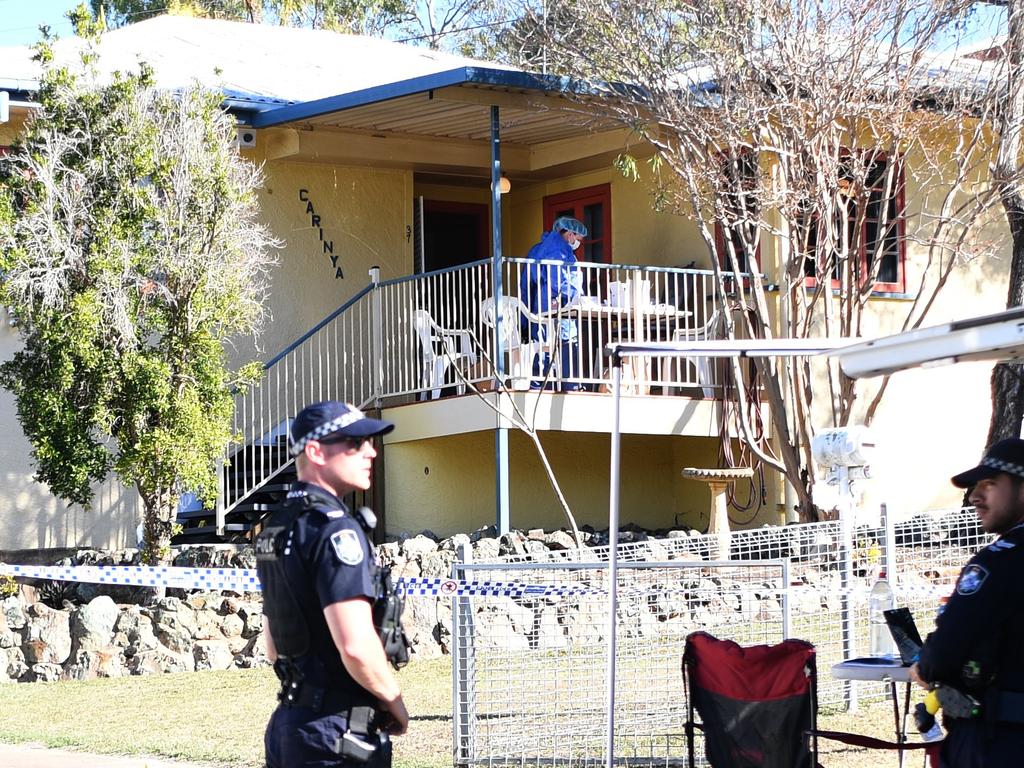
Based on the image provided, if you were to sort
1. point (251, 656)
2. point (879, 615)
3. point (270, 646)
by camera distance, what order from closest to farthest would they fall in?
point (270, 646) → point (879, 615) → point (251, 656)

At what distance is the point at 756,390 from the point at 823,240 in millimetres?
1844

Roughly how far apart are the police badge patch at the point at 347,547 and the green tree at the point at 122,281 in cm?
789

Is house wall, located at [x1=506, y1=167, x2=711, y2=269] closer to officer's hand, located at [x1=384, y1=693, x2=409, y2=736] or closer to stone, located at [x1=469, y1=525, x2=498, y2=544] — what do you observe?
stone, located at [x1=469, y1=525, x2=498, y2=544]

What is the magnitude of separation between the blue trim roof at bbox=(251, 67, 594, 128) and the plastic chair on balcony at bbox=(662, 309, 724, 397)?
2.44 metres

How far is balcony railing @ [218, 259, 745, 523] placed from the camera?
13984 millimetres

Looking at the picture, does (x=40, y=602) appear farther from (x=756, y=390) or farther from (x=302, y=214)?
(x=756, y=390)

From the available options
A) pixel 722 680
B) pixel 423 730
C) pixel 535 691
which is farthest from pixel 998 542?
pixel 423 730

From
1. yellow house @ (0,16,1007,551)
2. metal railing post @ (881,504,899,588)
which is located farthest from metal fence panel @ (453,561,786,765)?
yellow house @ (0,16,1007,551)

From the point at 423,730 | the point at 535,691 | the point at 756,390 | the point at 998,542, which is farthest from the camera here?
the point at 756,390

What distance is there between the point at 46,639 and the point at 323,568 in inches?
311

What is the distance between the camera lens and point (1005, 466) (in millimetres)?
4797

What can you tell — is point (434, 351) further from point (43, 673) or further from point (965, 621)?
point (965, 621)

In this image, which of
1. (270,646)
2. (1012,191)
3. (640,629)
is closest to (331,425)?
(270,646)

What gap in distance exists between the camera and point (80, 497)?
12.4 meters
